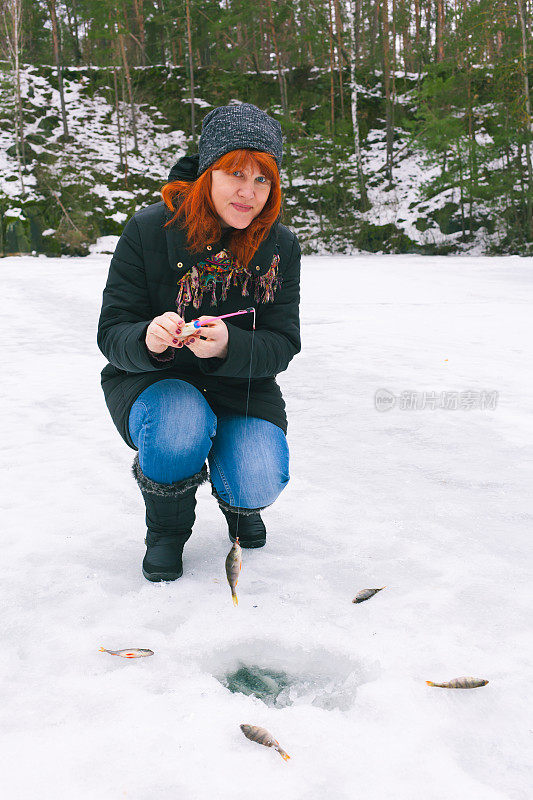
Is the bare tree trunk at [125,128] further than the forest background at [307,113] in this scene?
Yes

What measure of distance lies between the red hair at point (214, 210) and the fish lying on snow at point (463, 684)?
1.30 metres

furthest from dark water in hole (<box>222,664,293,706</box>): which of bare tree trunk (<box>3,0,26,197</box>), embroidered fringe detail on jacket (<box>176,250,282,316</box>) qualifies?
bare tree trunk (<box>3,0,26,197</box>)

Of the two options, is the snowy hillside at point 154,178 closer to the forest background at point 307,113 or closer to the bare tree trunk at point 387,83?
the forest background at point 307,113

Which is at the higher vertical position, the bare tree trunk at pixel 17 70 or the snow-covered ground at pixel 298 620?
the bare tree trunk at pixel 17 70

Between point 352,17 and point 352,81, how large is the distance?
145 inches

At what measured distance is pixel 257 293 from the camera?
77.7 inches

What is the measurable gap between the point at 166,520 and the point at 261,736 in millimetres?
774

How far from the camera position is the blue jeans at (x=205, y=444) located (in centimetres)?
177

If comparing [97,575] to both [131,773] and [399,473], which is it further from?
[399,473]

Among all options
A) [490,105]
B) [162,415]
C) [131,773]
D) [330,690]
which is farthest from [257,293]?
[490,105]

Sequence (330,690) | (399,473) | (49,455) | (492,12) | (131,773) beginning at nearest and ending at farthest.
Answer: (131,773) → (330,690) → (399,473) → (49,455) → (492,12)

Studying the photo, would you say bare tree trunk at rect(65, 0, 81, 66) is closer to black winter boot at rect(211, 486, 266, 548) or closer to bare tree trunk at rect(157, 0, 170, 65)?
bare tree trunk at rect(157, 0, 170, 65)

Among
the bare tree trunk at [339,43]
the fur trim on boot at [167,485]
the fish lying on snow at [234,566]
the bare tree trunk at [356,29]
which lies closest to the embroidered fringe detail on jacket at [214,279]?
the fur trim on boot at [167,485]

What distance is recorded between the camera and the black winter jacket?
1817 millimetres
